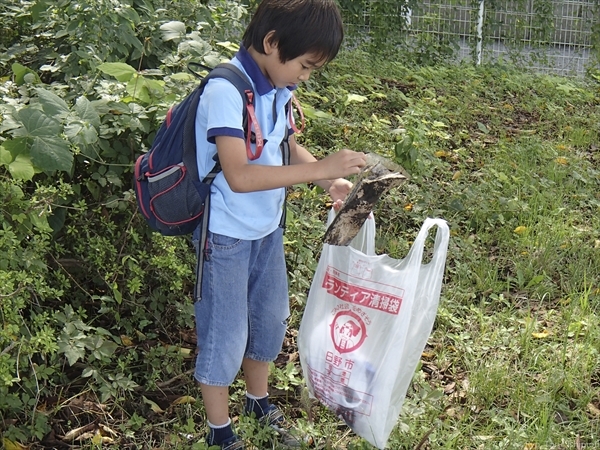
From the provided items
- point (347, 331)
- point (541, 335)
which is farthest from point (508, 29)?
point (347, 331)

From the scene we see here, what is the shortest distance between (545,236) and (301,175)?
222 centimetres

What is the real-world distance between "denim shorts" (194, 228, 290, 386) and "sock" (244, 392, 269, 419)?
6.7 inches

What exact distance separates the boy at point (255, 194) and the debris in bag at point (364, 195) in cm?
11

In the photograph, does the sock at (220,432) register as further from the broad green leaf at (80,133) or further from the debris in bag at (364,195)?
the broad green leaf at (80,133)

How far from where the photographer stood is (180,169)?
2.16 m

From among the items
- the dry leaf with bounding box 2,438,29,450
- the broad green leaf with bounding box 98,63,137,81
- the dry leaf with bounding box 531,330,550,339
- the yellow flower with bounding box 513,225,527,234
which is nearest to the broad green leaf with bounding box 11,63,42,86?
the broad green leaf with bounding box 98,63,137,81

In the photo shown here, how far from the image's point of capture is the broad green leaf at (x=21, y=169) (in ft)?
7.77

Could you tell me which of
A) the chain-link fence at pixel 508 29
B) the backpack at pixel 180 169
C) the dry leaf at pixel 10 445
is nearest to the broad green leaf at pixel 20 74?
the backpack at pixel 180 169

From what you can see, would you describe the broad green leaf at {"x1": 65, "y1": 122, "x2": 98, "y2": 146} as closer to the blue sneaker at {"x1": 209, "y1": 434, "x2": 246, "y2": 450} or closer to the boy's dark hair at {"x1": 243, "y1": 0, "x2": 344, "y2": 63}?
the boy's dark hair at {"x1": 243, "y1": 0, "x2": 344, "y2": 63}

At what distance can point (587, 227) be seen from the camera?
4.20 metres

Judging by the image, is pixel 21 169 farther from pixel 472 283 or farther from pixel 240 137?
pixel 472 283

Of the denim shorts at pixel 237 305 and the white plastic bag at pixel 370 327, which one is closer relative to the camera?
the denim shorts at pixel 237 305

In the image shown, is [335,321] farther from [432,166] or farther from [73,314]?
[432,166]

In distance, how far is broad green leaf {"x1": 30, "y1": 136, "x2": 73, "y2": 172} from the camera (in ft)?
7.93
